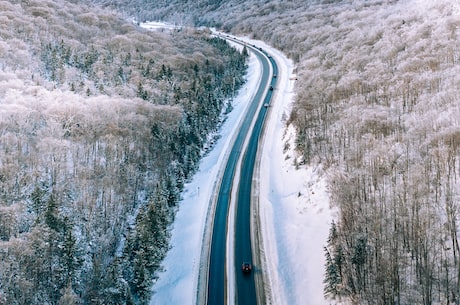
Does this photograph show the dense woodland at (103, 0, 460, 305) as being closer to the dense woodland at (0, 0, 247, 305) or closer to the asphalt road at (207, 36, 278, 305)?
the asphalt road at (207, 36, 278, 305)

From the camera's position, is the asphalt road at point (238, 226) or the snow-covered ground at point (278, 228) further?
the asphalt road at point (238, 226)

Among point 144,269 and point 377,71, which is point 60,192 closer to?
point 144,269

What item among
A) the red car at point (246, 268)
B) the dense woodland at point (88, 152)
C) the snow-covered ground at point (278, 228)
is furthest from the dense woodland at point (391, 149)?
the dense woodland at point (88, 152)

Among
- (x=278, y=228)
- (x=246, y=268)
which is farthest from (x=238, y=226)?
(x=246, y=268)

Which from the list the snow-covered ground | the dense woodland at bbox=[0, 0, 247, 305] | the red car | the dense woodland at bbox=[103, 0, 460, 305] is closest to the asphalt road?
the red car

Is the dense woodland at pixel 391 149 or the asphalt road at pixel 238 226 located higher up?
the dense woodland at pixel 391 149

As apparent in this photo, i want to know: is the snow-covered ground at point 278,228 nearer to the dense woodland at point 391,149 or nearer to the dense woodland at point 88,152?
the dense woodland at point 88,152

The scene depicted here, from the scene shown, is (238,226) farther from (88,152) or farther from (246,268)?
(88,152)

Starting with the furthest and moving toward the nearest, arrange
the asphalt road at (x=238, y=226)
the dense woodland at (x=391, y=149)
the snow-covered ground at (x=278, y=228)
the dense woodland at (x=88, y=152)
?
the asphalt road at (x=238, y=226) < the snow-covered ground at (x=278, y=228) < the dense woodland at (x=88, y=152) < the dense woodland at (x=391, y=149)
